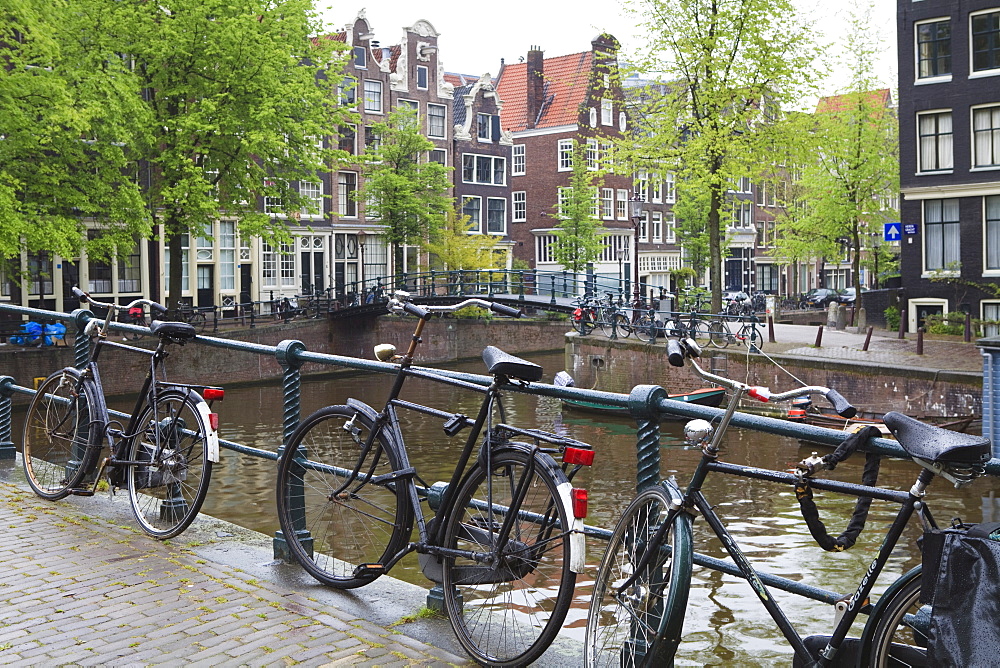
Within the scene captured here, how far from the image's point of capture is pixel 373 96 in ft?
134

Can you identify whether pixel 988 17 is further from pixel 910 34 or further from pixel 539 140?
pixel 539 140

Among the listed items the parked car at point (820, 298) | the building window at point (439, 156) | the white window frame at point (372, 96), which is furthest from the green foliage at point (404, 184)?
the parked car at point (820, 298)

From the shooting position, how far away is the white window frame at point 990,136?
24922mm

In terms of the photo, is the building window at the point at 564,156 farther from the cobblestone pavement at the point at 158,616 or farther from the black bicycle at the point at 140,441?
the cobblestone pavement at the point at 158,616

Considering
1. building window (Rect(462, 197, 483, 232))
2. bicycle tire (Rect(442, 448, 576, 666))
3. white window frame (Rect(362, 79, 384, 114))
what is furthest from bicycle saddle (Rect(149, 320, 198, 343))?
building window (Rect(462, 197, 483, 232))

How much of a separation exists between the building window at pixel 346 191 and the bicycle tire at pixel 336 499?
116 feet

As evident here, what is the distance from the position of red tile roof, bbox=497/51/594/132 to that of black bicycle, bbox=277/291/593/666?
46.8 meters

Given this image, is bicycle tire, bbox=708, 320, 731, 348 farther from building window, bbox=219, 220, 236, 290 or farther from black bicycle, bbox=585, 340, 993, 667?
black bicycle, bbox=585, 340, 993, 667

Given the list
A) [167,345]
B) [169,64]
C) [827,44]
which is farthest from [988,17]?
[167,345]

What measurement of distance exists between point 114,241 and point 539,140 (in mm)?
31420

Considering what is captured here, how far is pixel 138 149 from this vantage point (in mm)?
23719

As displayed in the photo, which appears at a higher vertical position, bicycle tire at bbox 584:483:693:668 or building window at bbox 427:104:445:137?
building window at bbox 427:104:445:137

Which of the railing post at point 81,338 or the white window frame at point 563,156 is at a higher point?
the white window frame at point 563,156

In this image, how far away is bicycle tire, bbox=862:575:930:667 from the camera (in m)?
2.33
